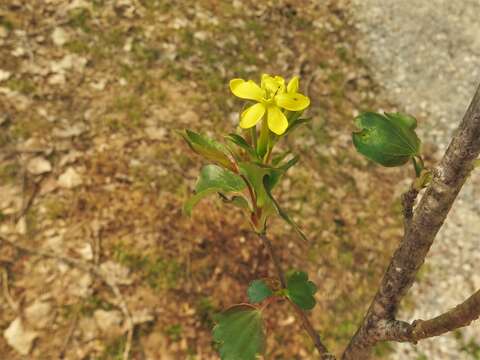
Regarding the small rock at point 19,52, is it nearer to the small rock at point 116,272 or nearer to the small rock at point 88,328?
the small rock at point 116,272

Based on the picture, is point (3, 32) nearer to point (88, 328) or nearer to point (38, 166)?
point (38, 166)

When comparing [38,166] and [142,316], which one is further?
[38,166]

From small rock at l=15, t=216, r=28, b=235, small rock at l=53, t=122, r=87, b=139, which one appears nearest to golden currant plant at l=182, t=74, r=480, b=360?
small rock at l=15, t=216, r=28, b=235

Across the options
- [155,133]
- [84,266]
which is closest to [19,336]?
[84,266]

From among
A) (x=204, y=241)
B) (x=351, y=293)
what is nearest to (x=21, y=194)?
(x=204, y=241)

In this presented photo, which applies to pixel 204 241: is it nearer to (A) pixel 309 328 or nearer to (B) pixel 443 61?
(A) pixel 309 328

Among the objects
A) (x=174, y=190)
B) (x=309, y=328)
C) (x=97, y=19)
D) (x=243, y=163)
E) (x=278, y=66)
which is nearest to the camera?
(x=243, y=163)

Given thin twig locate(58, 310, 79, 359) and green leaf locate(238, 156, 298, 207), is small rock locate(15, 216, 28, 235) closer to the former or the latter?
thin twig locate(58, 310, 79, 359)
